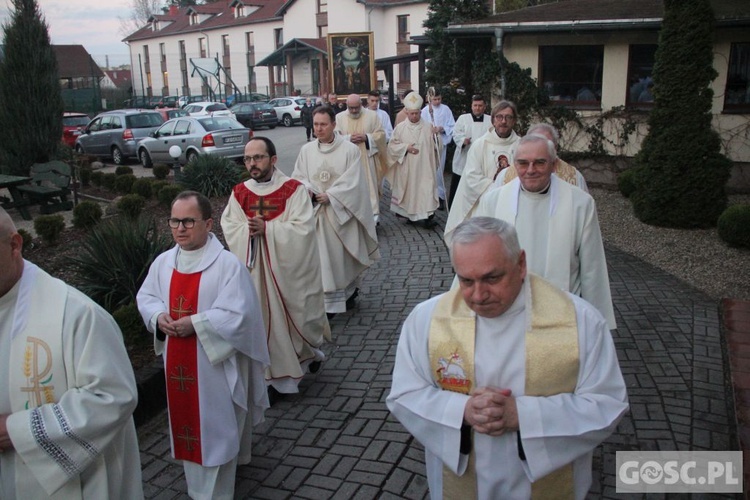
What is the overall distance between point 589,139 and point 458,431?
43.6 feet

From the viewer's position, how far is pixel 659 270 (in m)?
8.30

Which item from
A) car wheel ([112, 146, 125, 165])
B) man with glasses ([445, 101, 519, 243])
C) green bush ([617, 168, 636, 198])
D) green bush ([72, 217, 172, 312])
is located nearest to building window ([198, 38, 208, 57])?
car wheel ([112, 146, 125, 165])

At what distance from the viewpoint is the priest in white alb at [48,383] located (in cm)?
243

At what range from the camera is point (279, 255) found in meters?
5.23

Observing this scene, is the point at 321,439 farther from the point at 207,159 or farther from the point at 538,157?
the point at 207,159

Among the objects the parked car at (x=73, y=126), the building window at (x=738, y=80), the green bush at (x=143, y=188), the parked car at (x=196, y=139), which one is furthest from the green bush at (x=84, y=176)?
the building window at (x=738, y=80)

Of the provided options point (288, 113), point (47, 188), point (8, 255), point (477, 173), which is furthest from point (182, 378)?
point (288, 113)

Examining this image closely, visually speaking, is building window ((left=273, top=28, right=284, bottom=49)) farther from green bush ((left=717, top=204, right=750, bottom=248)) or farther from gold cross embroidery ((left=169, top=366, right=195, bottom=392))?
gold cross embroidery ((left=169, top=366, right=195, bottom=392))

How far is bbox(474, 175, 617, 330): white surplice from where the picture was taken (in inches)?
158

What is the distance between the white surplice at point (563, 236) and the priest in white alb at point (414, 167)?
6.87m

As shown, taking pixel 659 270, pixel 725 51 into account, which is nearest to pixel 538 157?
pixel 659 270

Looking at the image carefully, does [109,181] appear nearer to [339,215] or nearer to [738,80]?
[339,215]

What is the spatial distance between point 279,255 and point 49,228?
19.3 feet

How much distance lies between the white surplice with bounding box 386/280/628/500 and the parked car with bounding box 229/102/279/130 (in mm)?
33855
